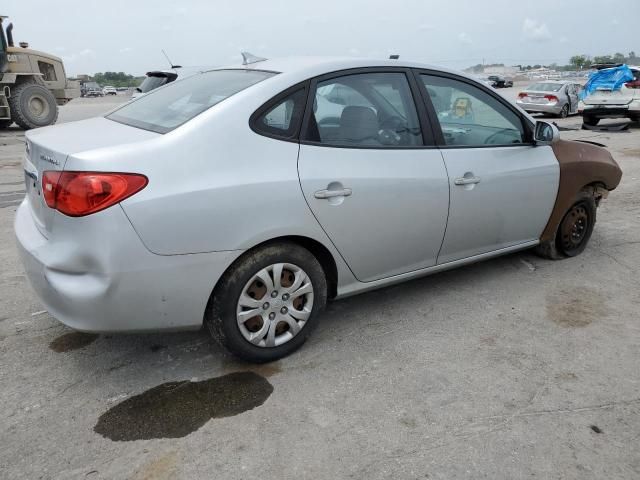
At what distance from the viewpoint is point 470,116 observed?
3748 mm

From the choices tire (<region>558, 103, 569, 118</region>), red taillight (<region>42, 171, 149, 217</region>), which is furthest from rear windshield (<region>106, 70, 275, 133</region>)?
tire (<region>558, 103, 569, 118</region>)

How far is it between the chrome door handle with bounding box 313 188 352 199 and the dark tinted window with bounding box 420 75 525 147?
919 millimetres

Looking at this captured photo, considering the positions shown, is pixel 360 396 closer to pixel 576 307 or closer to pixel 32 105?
pixel 576 307

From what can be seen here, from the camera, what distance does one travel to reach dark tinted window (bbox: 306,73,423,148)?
304cm

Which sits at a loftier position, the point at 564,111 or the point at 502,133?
the point at 502,133

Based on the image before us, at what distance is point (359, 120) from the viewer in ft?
10.5

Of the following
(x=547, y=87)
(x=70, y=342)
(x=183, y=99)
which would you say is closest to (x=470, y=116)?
(x=183, y=99)

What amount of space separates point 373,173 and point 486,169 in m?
0.95

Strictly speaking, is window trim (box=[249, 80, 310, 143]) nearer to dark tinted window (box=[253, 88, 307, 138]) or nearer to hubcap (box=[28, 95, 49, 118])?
dark tinted window (box=[253, 88, 307, 138])

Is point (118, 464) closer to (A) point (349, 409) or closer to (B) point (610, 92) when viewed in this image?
(A) point (349, 409)

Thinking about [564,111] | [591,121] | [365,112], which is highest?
[365,112]

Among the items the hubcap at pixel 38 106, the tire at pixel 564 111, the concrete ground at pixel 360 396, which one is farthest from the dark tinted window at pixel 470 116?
the tire at pixel 564 111

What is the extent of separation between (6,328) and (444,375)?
2636mm

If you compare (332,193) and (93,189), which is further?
(332,193)
